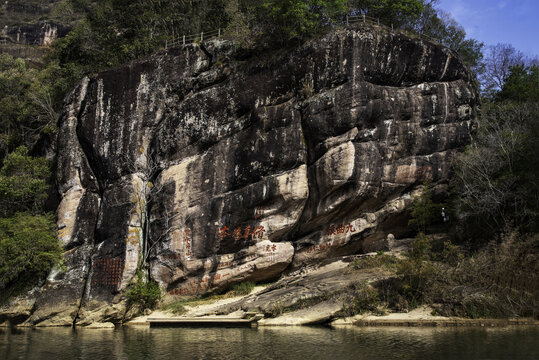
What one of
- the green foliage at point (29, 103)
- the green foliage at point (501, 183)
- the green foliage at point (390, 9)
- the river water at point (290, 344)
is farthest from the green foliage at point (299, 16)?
the river water at point (290, 344)

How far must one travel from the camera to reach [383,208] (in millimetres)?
20188

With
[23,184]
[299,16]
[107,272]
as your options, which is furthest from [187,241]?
[299,16]

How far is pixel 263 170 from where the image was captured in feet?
64.9

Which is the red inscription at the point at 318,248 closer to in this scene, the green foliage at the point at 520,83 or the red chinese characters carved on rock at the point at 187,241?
the red chinese characters carved on rock at the point at 187,241

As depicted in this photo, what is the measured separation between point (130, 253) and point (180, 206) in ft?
9.55

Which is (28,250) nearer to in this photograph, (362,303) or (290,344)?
(290,344)

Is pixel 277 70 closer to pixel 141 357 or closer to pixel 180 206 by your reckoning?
pixel 180 206

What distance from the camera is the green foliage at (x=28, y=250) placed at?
1925cm

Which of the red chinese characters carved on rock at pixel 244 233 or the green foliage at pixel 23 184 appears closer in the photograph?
the red chinese characters carved on rock at pixel 244 233

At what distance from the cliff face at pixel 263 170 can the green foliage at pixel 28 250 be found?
77 centimetres

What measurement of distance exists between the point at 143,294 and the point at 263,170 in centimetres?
716

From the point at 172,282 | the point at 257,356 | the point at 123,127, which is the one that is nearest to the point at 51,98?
the point at 123,127

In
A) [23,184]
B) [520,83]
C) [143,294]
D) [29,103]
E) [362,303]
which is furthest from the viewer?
[29,103]

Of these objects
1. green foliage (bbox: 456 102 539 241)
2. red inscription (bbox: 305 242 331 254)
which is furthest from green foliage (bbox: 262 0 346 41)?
red inscription (bbox: 305 242 331 254)
